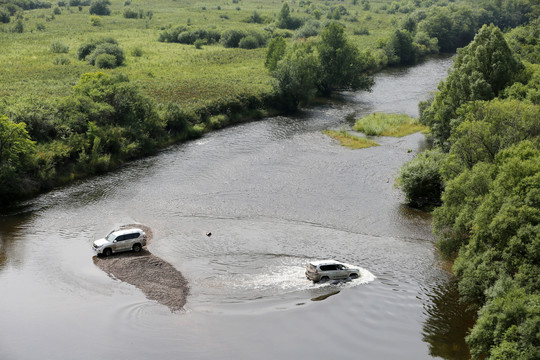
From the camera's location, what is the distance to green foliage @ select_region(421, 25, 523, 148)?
2901 inches

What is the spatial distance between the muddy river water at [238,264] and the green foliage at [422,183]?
1.93 meters

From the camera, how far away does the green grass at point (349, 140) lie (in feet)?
279

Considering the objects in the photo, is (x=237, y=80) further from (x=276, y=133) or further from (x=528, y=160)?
(x=528, y=160)

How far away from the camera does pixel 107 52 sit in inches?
4638

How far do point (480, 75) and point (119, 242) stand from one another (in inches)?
2046

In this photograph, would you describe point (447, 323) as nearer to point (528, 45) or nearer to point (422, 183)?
point (422, 183)

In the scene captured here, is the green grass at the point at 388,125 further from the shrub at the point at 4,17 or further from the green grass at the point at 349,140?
the shrub at the point at 4,17

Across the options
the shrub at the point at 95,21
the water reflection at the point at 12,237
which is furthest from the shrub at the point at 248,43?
the water reflection at the point at 12,237

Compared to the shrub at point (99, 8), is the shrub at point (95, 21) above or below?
below

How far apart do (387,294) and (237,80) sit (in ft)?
238

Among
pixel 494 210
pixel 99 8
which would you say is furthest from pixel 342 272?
pixel 99 8

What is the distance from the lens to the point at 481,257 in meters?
40.2

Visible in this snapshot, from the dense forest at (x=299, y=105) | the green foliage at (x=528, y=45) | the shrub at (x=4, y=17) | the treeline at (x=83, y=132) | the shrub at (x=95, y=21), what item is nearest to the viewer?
the dense forest at (x=299, y=105)

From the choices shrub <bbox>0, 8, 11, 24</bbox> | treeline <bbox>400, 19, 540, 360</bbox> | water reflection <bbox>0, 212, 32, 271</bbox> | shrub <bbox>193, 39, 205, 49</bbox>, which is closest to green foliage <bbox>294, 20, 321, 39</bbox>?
shrub <bbox>193, 39, 205, 49</bbox>
